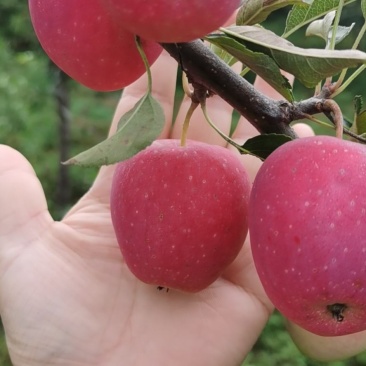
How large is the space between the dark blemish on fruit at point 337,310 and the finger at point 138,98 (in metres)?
0.62

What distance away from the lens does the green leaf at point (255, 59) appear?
0.55m

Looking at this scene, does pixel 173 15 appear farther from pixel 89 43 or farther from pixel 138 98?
pixel 138 98

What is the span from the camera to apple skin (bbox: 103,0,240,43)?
44 centimetres

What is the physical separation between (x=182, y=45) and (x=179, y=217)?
196mm

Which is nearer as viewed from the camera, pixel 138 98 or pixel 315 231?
pixel 315 231

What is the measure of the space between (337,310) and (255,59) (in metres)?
0.27

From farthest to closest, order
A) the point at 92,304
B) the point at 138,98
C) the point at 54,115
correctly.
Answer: the point at 54,115 < the point at 138,98 < the point at 92,304

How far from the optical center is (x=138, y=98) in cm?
116

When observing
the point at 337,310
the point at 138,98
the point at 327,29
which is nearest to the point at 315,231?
the point at 337,310

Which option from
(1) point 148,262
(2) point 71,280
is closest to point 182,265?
(1) point 148,262

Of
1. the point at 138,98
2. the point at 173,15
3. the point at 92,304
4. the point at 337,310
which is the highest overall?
the point at 173,15

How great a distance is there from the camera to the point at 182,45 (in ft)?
2.01

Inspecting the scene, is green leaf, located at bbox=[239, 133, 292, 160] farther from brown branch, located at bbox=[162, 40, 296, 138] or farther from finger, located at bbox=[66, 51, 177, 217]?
finger, located at bbox=[66, 51, 177, 217]

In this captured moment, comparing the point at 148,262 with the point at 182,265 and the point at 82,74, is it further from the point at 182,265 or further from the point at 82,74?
the point at 82,74
